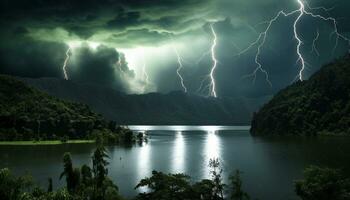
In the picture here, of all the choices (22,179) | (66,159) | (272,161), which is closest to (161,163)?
(272,161)

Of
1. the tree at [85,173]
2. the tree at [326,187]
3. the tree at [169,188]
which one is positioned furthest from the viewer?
the tree at [85,173]

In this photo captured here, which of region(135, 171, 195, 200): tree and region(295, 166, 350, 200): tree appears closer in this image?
region(135, 171, 195, 200): tree

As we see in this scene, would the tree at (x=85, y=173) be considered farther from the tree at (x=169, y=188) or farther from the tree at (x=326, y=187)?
the tree at (x=326, y=187)

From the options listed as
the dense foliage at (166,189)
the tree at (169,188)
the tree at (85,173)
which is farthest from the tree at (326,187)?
the tree at (85,173)

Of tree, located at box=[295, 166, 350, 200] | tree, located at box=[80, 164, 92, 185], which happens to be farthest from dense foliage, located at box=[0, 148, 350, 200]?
tree, located at box=[80, 164, 92, 185]

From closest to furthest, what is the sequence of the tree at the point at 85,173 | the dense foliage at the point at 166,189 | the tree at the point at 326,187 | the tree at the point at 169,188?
the dense foliage at the point at 166,189 → the tree at the point at 169,188 → the tree at the point at 326,187 → the tree at the point at 85,173

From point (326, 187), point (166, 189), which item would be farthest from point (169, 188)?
point (326, 187)

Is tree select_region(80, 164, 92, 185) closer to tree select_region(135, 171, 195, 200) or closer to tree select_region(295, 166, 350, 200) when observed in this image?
Result: tree select_region(135, 171, 195, 200)

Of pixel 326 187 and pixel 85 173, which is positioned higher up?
pixel 85 173

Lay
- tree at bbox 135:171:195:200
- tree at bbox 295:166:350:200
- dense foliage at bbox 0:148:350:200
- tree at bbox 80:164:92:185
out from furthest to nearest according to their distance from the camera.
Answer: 1. tree at bbox 80:164:92:185
2. tree at bbox 295:166:350:200
3. tree at bbox 135:171:195:200
4. dense foliage at bbox 0:148:350:200

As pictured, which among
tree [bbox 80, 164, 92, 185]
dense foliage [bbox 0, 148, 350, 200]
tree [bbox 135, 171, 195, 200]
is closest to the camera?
dense foliage [bbox 0, 148, 350, 200]

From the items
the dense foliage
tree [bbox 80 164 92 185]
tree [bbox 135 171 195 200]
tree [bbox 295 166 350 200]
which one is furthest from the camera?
tree [bbox 80 164 92 185]

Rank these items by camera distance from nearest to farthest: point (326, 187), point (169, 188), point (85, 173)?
point (169, 188) → point (326, 187) → point (85, 173)

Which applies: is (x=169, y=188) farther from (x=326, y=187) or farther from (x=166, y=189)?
(x=326, y=187)
